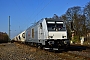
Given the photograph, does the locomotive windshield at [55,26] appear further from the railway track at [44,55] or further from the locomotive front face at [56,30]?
the railway track at [44,55]

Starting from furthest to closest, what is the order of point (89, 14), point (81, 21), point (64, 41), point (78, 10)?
point (78, 10)
point (81, 21)
point (89, 14)
point (64, 41)

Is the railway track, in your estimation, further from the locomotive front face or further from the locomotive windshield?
the locomotive windshield

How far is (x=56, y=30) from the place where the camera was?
63.6 feet

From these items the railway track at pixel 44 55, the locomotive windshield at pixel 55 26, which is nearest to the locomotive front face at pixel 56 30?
the locomotive windshield at pixel 55 26

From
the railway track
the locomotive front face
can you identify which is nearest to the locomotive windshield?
the locomotive front face

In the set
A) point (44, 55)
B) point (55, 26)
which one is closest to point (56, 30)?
point (55, 26)

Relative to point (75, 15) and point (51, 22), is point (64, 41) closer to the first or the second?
point (51, 22)

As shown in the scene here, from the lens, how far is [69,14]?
6288 centimetres

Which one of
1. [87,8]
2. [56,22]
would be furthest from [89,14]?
[56,22]

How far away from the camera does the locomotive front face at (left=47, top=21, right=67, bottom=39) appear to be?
1909 cm

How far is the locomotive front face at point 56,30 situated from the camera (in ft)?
62.6

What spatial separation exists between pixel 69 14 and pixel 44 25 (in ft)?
143

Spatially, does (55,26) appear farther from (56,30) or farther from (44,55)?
(44,55)

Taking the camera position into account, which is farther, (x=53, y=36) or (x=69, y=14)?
(x=69, y=14)
